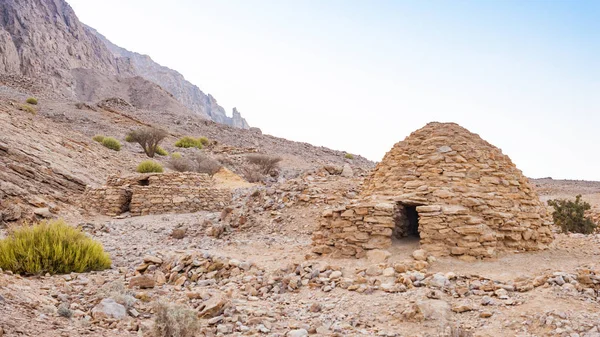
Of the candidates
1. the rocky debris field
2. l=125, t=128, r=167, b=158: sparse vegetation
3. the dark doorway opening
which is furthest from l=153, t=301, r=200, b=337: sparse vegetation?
l=125, t=128, r=167, b=158: sparse vegetation

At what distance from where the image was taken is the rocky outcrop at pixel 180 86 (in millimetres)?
114556

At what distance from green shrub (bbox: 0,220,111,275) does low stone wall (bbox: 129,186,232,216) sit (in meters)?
5.95

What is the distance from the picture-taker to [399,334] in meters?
4.58

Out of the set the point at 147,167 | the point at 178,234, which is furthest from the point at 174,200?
the point at 147,167

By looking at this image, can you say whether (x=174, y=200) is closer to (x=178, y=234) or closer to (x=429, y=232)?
(x=178, y=234)

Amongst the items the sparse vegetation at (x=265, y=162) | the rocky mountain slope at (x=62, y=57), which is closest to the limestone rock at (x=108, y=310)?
the sparse vegetation at (x=265, y=162)

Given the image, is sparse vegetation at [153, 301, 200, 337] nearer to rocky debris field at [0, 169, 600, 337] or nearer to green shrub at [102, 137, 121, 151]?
rocky debris field at [0, 169, 600, 337]

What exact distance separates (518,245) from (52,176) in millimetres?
13422

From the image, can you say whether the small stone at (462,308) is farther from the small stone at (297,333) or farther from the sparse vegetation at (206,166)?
the sparse vegetation at (206,166)

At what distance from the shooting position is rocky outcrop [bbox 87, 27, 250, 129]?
11456 centimetres

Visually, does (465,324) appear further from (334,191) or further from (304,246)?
(334,191)

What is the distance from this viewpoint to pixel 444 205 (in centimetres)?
719

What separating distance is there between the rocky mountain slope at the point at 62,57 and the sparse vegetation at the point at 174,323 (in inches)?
2125

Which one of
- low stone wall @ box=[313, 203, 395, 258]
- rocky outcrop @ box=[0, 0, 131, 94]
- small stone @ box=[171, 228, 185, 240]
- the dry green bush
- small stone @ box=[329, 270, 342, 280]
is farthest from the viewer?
rocky outcrop @ box=[0, 0, 131, 94]
